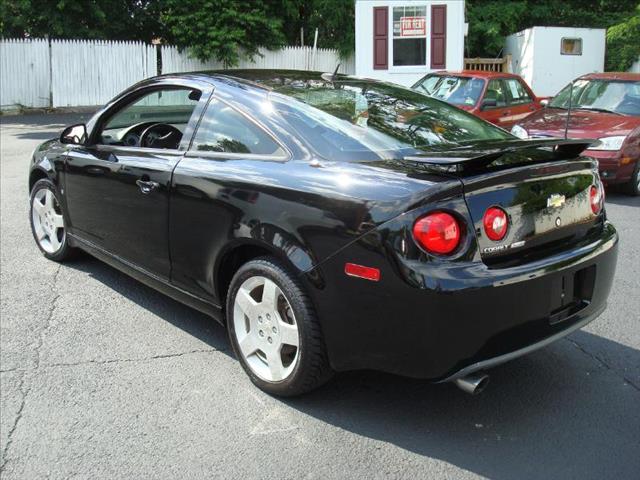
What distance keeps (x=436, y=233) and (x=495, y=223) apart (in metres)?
0.30

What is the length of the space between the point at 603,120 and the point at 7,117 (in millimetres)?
15612

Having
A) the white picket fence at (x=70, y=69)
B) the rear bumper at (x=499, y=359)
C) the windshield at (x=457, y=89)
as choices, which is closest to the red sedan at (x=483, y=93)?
the windshield at (x=457, y=89)

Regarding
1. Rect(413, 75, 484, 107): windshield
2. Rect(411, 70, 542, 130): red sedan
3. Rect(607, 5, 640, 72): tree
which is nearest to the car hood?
Rect(411, 70, 542, 130): red sedan

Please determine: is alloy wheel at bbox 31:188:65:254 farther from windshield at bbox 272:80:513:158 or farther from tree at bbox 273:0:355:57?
tree at bbox 273:0:355:57

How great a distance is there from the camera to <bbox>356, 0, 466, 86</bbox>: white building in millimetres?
20078

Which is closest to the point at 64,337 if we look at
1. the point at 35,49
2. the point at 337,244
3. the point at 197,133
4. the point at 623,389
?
the point at 197,133

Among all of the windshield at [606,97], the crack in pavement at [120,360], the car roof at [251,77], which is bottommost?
the crack in pavement at [120,360]

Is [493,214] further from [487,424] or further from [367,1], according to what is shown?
[367,1]

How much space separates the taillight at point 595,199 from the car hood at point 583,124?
5139 mm

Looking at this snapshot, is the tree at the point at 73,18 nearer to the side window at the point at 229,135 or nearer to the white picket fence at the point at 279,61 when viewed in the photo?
the white picket fence at the point at 279,61

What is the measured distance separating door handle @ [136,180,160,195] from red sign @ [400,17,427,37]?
17.7m

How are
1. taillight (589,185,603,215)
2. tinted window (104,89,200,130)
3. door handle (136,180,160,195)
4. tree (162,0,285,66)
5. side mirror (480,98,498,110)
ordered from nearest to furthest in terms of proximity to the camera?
taillight (589,185,603,215) < door handle (136,180,160,195) < tinted window (104,89,200,130) < side mirror (480,98,498,110) < tree (162,0,285,66)

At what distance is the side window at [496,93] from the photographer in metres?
11.9

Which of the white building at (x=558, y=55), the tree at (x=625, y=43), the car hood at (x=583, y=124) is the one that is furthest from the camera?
the tree at (x=625, y=43)
